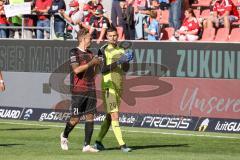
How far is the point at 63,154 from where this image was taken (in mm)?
14539

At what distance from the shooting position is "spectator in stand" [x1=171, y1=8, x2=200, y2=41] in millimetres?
22750

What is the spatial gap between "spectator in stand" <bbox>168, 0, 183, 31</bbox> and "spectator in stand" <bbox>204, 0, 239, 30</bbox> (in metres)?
1.15

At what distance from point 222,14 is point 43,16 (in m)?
6.41

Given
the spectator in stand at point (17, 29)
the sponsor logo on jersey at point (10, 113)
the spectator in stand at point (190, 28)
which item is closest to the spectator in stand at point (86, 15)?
the spectator in stand at point (17, 29)

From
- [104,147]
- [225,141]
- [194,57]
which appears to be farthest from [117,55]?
[194,57]

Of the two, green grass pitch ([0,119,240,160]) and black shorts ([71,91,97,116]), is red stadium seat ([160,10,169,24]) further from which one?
black shorts ([71,91,97,116])

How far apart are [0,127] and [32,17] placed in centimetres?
611

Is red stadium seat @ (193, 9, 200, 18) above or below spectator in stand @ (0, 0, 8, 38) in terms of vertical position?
above

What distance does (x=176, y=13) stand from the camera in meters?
23.9

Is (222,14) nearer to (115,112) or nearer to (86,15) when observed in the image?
(86,15)

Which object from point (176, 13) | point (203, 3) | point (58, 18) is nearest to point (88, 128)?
point (176, 13)

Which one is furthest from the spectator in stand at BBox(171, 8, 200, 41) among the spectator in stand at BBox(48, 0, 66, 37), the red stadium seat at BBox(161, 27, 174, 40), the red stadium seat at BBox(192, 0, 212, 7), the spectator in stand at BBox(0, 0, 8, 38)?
the spectator in stand at BBox(0, 0, 8, 38)

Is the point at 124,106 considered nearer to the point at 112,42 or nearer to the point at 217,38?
the point at 217,38

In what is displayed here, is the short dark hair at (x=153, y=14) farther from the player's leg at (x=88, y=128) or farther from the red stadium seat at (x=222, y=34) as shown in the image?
the player's leg at (x=88, y=128)
